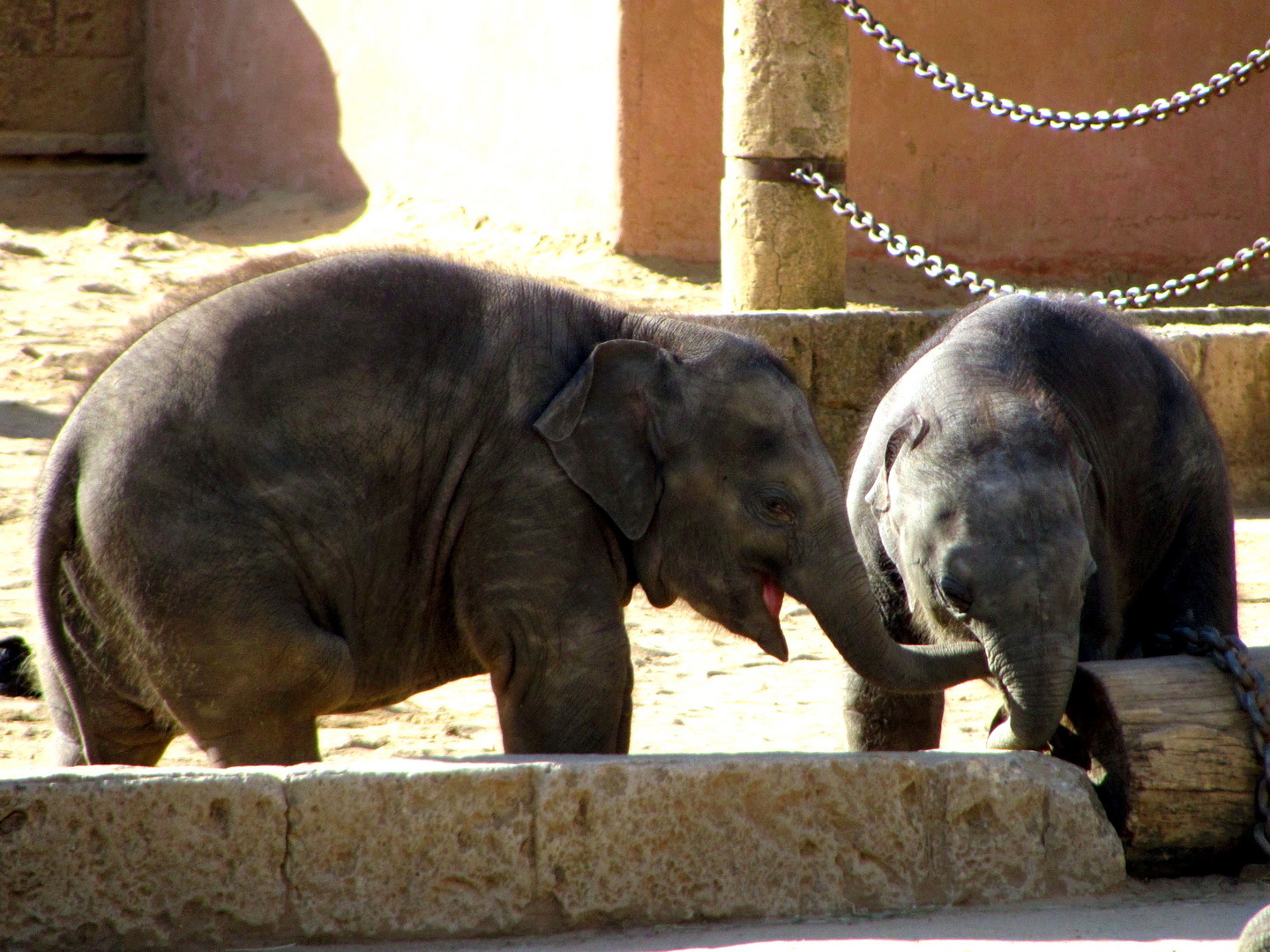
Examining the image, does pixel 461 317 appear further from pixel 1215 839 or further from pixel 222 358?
pixel 1215 839

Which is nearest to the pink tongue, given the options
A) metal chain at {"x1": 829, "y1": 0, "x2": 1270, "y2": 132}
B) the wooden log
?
the wooden log

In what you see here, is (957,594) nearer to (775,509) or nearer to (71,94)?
(775,509)

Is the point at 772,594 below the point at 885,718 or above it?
above

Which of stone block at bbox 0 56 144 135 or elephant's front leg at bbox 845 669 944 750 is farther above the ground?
stone block at bbox 0 56 144 135

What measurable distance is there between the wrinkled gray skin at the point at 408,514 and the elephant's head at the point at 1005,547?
0.18 meters

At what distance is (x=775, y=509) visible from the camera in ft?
12.8

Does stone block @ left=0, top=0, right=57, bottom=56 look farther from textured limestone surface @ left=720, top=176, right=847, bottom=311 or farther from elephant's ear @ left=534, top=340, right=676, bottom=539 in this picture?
elephant's ear @ left=534, top=340, right=676, bottom=539

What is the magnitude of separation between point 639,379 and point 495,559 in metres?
0.54

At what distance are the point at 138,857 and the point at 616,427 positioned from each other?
139cm

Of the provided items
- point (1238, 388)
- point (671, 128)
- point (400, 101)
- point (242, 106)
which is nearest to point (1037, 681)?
point (1238, 388)

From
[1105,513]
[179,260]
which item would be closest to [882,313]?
[1105,513]

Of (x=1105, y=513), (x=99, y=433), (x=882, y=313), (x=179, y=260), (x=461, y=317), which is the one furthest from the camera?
(x=179, y=260)

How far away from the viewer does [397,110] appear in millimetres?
12906

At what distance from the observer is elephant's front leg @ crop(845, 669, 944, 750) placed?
4.52 metres
